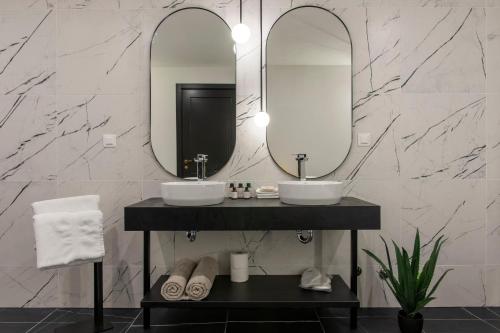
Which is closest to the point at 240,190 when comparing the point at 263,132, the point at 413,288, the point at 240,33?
the point at 263,132

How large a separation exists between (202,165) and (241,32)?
3.05 feet

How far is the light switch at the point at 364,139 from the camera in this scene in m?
2.38

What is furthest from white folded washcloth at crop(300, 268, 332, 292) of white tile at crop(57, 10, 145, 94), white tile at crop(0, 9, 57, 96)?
white tile at crop(0, 9, 57, 96)

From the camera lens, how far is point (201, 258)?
236 centimetres

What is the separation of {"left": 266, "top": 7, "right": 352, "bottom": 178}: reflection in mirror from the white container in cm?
66

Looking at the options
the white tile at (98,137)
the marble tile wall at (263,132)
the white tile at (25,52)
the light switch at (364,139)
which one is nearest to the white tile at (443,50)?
the marble tile wall at (263,132)

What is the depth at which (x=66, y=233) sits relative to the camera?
196cm

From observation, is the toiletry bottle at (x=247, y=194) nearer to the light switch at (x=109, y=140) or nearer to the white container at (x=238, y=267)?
the white container at (x=238, y=267)

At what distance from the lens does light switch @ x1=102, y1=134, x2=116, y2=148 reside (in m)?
2.40

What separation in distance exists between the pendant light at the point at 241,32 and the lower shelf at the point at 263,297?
163 cm

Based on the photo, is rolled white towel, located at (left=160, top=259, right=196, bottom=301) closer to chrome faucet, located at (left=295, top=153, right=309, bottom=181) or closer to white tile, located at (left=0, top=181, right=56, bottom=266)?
chrome faucet, located at (left=295, top=153, right=309, bottom=181)

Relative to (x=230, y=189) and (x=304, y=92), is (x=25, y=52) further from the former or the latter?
(x=304, y=92)

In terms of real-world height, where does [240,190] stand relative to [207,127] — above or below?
below

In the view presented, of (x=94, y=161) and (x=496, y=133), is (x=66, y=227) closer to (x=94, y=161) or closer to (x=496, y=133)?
(x=94, y=161)
